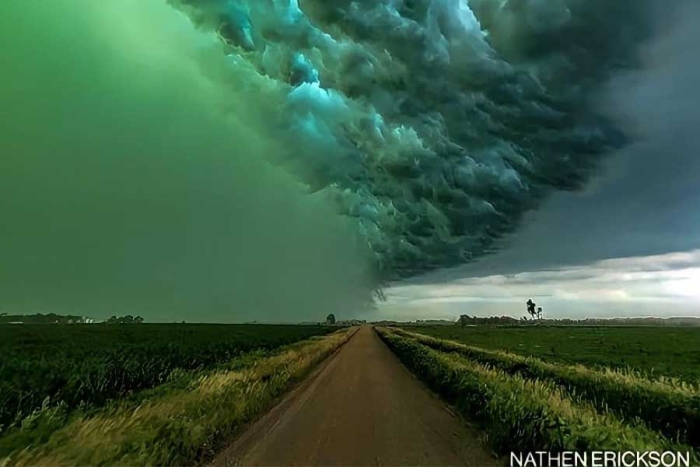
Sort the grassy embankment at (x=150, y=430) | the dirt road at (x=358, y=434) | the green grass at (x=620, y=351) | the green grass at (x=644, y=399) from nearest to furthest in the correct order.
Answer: the grassy embankment at (x=150, y=430) → the dirt road at (x=358, y=434) → the green grass at (x=644, y=399) → the green grass at (x=620, y=351)

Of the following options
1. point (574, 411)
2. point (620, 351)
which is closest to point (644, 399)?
point (574, 411)

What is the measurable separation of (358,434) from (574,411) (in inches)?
203

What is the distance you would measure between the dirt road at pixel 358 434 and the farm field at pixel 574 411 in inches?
30.4

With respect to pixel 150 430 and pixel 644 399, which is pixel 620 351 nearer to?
pixel 644 399

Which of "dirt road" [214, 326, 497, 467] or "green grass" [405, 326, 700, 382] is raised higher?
"green grass" [405, 326, 700, 382]

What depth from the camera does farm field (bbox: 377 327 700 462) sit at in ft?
28.1

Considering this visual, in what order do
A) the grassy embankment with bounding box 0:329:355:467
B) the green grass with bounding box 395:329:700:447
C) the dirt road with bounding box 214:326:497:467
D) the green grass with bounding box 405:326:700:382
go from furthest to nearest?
1. the green grass with bounding box 405:326:700:382
2. the green grass with bounding box 395:329:700:447
3. the dirt road with bounding box 214:326:497:467
4. the grassy embankment with bounding box 0:329:355:467

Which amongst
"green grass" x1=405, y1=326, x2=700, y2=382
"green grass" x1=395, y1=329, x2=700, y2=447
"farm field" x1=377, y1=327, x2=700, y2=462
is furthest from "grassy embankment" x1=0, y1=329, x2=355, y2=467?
"green grass" x1=405, y1=326, x2=700, y2=382

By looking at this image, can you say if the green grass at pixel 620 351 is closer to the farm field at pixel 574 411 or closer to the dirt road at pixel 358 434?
the farm field at pixel 574 411

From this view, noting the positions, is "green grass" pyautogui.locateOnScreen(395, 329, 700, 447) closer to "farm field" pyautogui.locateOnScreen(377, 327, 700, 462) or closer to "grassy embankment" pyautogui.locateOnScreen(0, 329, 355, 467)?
"farm field" pyautogui.locateOnScreen(377, 327, 700, 462)

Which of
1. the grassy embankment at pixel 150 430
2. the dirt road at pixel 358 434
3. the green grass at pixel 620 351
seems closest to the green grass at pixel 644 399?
the dirt road at pixel 358 434

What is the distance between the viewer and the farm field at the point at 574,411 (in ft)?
28.1

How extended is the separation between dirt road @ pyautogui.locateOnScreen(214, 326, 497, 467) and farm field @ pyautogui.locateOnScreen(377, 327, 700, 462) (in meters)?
0.77

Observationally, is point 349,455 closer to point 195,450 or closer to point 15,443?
point 195,450
